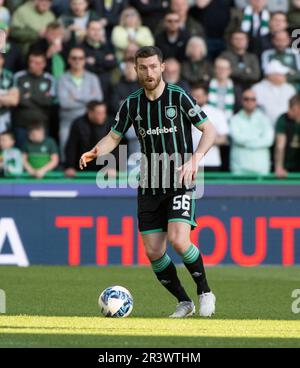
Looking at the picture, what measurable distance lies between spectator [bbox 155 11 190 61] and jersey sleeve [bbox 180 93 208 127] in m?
7.81

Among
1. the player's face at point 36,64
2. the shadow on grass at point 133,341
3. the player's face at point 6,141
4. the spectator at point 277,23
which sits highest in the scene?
the spectator at point 277,23

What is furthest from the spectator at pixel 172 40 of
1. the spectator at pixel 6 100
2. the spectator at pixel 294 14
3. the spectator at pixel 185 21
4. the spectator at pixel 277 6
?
the spectator at pixel 6 100

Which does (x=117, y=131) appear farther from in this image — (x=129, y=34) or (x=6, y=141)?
(x=129, y=34)

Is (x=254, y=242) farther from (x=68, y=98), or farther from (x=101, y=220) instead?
(x=68, y=98)

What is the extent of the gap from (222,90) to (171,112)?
735cm

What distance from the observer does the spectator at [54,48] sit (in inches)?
693

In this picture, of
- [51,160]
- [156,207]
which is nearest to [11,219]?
[51,160]

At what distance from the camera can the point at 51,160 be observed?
1695 centimetres

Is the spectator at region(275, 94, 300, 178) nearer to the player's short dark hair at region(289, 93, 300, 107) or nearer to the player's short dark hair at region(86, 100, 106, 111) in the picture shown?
→ the player's short dark hair at region(289, 93, 300, 107)

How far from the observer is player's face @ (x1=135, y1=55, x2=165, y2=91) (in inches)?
388

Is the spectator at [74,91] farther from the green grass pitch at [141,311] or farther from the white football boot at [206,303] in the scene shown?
the white football boot at [206,303]

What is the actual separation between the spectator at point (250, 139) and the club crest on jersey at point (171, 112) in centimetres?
686

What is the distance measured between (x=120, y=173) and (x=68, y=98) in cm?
147

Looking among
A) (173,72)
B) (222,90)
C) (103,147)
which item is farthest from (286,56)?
(103,147)
